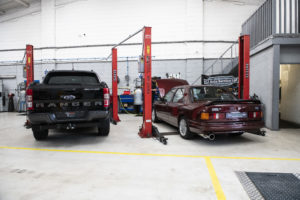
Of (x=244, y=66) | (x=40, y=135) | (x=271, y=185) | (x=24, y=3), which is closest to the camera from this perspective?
(x=271, y=185)

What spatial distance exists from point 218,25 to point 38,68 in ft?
37.6

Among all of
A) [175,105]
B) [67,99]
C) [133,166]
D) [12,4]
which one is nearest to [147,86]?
[175,105]

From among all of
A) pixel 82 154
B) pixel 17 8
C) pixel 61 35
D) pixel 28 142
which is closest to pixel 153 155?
pixel 82 154

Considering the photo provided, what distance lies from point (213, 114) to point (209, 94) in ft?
3.23

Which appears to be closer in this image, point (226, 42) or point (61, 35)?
point (226, 42)

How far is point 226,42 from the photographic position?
11.2m

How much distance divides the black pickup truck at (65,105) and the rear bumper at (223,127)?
1994mm

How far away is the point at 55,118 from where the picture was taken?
3.93m

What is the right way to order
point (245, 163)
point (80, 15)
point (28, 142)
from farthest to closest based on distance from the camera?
1. point (80, 15)
2. point (28, 142)
3. point (245, 163)

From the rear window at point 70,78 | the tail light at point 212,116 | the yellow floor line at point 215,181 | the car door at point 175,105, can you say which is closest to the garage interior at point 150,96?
the yellow floor line at point 215,181

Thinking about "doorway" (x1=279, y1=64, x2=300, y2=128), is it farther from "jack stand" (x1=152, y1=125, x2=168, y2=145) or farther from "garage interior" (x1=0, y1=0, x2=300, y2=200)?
"jack stand" (x1=152, y1=125, x2=168, y2=145)

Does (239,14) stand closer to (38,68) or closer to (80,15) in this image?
(80,15)

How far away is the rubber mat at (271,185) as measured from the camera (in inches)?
84.5

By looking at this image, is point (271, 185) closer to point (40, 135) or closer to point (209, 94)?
point (209, 94)
